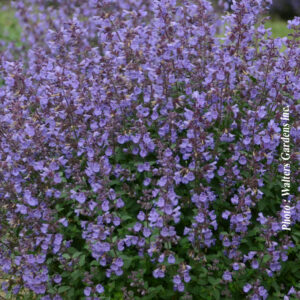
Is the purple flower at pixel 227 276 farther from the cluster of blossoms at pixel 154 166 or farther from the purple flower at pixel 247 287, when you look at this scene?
the purple flower at pixel 247 287

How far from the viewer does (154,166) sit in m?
4.66

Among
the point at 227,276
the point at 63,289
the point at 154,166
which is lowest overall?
the point at 63,289

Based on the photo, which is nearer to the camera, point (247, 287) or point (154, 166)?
point (247, 287)

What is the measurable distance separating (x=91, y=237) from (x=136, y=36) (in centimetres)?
202

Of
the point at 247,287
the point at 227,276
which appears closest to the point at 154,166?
the point at 227,276

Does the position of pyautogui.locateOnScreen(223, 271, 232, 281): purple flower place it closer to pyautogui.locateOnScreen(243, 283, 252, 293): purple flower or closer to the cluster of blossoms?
the cluster of blossoms

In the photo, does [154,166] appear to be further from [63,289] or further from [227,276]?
[63,289]

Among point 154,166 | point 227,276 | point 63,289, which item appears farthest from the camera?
point 154,166

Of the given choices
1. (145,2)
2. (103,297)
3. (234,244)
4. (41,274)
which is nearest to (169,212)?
(234,244)

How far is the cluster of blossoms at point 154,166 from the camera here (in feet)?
13.0

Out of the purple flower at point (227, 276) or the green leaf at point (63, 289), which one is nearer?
the purple flower at point (227, 276)

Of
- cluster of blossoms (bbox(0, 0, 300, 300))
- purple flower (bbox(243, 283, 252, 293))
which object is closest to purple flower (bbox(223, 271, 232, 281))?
cluster of blossoms (bbox(0, 0, 300, 300))

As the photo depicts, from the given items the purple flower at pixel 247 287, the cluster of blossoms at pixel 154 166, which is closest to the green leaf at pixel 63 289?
the cluster of blossoms at pixel 154 166

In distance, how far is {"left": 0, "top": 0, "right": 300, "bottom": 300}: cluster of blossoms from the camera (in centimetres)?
397
